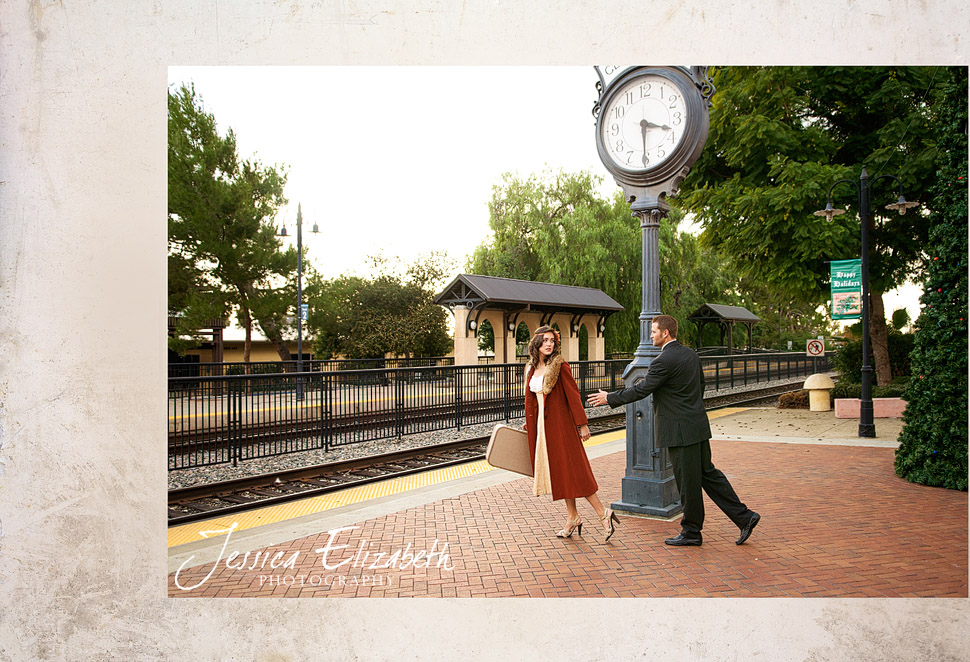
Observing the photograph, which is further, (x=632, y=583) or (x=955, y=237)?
(x=955, y=237)

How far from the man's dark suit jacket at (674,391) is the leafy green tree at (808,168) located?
3.76m

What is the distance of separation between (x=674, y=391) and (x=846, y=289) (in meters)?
4.97

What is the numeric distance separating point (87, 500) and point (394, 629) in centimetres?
226

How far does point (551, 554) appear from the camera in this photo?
430cm

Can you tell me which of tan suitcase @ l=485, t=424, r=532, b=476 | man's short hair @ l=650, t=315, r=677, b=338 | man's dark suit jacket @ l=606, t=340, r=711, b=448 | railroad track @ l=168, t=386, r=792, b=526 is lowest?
railroad track @ l=168, t=386, r=792, b=526

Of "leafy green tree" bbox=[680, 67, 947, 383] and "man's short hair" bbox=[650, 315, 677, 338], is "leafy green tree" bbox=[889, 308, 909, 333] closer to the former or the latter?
"leafy green tree" bbox=[680, 67, 947, 383]

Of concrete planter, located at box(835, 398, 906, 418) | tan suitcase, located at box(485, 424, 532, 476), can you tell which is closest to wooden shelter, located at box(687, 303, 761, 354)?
concrete planter, located at box(835, 398, 906, 418)

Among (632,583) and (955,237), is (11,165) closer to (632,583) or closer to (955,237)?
(632,583)

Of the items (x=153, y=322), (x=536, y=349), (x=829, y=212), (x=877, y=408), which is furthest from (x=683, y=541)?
(x=877, y=408)

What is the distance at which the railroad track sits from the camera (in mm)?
5668

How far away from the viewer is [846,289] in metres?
7.98

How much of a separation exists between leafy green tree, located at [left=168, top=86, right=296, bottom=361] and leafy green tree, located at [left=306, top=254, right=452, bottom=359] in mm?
732

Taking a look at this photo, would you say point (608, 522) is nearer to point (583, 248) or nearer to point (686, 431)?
point (686, 431)

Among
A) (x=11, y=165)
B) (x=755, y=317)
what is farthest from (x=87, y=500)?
(x=755, y=317)
